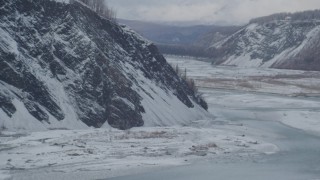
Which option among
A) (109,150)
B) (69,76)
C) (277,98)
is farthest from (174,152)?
(277,98)

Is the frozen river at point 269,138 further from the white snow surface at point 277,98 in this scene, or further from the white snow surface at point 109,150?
the white snow surface at point 109,150

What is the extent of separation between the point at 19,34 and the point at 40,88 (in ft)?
24.7

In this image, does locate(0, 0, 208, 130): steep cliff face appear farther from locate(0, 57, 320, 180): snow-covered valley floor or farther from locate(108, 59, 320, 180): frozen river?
locate(108, 59, 320, 180): frozen river

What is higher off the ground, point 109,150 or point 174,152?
point 109,150

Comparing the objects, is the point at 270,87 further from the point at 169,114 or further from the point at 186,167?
the point at 186,167

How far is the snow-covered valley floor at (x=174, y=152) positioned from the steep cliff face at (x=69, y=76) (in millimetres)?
3194

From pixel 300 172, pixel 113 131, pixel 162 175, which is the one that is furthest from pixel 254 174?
pixel 113 131

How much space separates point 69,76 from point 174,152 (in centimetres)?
1946

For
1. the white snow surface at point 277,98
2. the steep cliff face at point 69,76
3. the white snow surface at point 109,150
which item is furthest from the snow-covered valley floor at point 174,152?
the white snow surface at point 277,98

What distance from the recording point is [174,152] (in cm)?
5194

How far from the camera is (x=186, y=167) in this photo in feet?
150

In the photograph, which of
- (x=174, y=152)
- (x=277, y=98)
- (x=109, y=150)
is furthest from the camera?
(x=277, y=98)

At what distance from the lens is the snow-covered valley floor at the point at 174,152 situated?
140 ft

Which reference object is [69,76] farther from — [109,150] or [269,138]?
[269,138]
